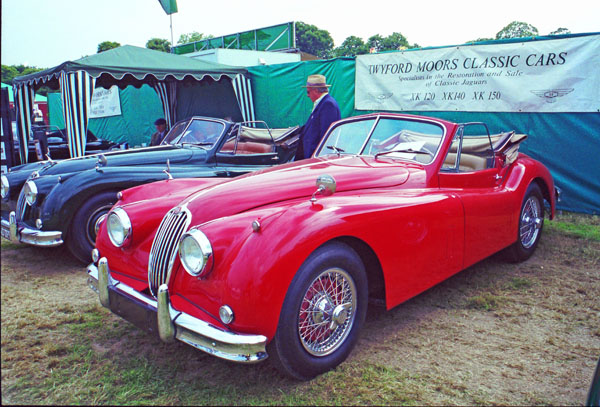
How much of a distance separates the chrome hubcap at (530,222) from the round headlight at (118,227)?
3.54 m

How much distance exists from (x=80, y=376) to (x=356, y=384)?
1446 mm

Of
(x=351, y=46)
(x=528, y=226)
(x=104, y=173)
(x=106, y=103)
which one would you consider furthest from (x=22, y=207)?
(x=351, y=46)

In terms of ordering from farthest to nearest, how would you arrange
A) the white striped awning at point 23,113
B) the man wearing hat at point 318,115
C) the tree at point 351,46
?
the tree at point 351,46, the white striped awning at point 23,113, the man wearing hat at point 318,115

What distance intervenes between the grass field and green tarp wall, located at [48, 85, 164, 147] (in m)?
9.54

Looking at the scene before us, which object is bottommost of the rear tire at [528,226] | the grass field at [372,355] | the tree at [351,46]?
the grass field at [372,355]

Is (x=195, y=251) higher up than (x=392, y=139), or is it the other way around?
(x=392, y=139)

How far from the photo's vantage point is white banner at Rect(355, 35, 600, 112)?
18.8 feet

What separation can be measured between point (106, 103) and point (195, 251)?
13.6m

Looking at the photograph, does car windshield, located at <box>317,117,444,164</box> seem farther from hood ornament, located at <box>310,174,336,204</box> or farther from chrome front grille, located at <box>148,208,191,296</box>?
chrome front grille, located at <box>148,208,191,296</box>

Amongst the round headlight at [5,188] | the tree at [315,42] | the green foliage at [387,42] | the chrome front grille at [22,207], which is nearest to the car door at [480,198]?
the chrome front grille at [22,207]

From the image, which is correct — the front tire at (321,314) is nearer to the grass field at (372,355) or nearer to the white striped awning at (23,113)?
the grass field at (372,355)

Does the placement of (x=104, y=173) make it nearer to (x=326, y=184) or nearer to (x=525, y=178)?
(x=326, y=184)

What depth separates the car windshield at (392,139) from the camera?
3578 mm

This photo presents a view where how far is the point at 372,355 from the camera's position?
2.68 metres
